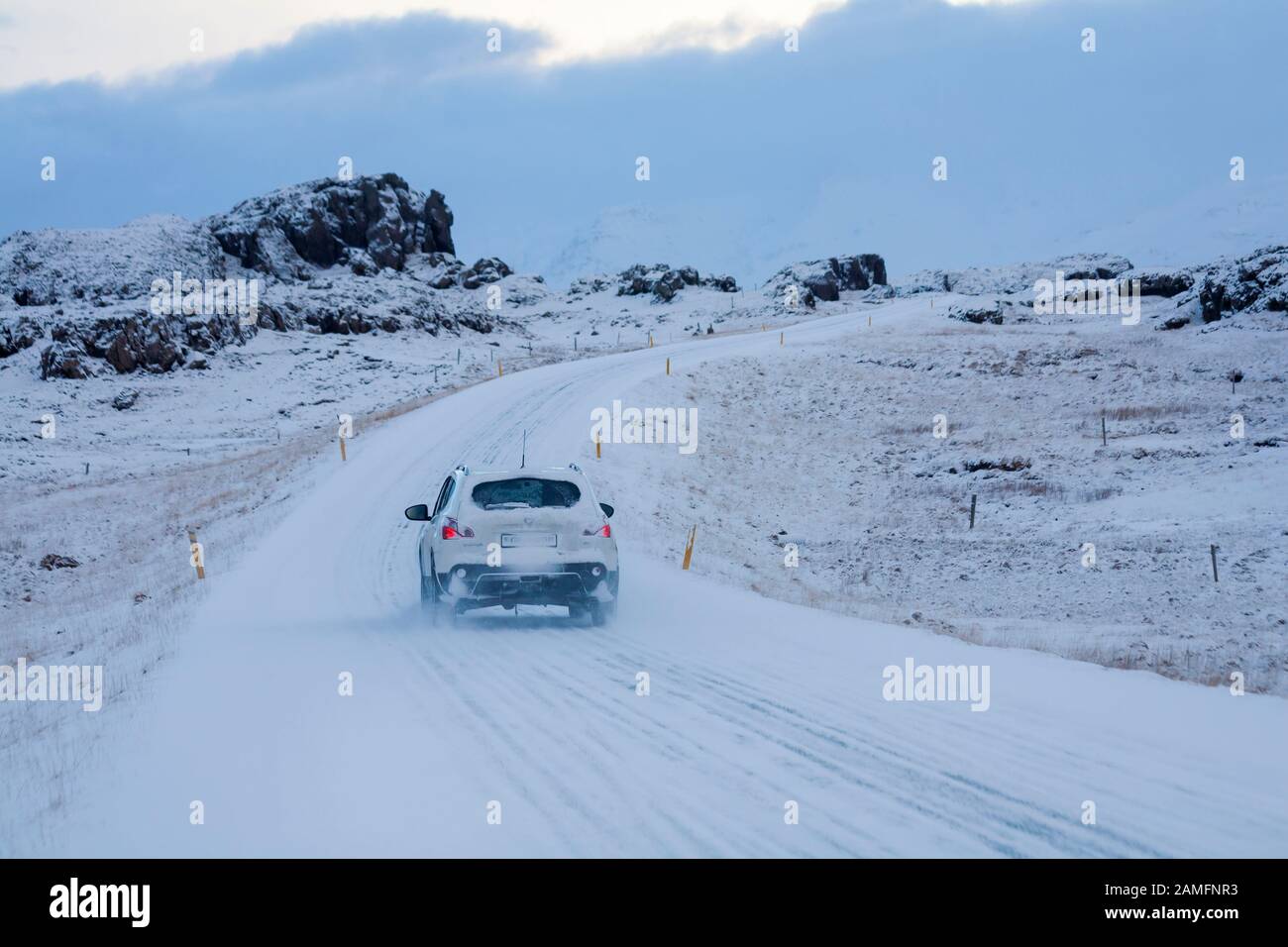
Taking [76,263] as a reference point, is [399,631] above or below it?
below

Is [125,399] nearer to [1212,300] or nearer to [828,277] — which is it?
[1212,300]

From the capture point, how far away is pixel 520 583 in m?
12.7

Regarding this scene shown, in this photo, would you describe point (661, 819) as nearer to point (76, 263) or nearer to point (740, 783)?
point (740, 783)

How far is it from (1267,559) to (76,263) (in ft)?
291

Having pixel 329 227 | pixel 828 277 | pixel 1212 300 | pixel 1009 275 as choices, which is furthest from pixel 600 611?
pixel 1009 275

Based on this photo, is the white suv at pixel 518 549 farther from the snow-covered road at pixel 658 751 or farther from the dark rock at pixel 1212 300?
the dark rock at pixel 1212 300

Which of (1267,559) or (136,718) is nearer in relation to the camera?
(136,718)

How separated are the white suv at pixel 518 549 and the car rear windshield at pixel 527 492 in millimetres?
12

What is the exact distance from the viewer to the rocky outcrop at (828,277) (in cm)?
11094

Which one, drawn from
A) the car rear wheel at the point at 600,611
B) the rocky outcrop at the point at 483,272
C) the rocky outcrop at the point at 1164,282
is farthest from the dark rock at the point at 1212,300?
the rocky outcrop at the point at 483,272

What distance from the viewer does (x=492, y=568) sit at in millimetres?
12625

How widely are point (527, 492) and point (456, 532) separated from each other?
1.13 m

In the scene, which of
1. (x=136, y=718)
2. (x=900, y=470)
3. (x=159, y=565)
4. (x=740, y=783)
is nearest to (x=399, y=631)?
(x=136, y=718)
